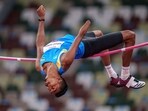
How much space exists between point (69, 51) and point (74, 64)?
222 inches

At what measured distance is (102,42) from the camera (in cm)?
963

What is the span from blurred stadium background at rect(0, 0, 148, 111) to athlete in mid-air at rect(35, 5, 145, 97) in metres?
4.00

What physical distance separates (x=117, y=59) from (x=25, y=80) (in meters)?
1.96

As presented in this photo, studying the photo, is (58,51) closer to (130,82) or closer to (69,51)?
(69,51)

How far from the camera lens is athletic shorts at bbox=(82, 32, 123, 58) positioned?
9.63 meters

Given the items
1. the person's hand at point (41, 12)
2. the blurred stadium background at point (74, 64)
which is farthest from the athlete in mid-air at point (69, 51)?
the blurred stadium background at point (74, 64)

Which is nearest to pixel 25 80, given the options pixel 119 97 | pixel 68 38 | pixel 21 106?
pixel 21 106

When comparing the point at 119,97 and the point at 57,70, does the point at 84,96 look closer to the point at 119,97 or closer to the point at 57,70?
the point at 119,97

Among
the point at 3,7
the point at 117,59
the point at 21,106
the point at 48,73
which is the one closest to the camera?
the point at 48,73

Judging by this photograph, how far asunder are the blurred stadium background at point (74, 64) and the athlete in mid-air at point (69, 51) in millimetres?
4003

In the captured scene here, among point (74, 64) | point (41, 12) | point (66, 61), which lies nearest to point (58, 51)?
point (66, 61)

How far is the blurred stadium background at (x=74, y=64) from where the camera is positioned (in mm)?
14102

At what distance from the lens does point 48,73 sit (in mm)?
9305

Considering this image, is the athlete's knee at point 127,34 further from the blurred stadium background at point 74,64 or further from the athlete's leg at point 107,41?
the blurred stadium background at point 74,64
